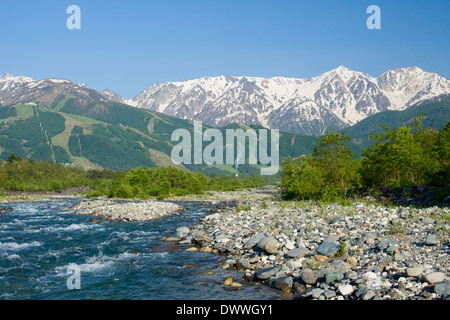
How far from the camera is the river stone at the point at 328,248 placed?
16.4m

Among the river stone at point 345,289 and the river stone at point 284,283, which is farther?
the river stone at point 284,283

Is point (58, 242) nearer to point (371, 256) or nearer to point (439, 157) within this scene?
point (371, 256)

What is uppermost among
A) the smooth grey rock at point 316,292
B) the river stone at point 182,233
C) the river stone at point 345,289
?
the river stone at point 345,289

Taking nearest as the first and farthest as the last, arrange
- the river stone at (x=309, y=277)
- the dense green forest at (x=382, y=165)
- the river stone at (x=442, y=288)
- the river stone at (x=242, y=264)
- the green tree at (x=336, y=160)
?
the river stone at (x=442, y=288)
the river stone at (x=309, y=277)
the river stone at (x=242, y=264)
the dense green forest at (x=382, y=165)
the green tree at (x=336, y=160)

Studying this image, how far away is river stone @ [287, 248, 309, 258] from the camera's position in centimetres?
1698

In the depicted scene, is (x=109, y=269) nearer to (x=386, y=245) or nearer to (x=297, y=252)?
(x=297, y=252)

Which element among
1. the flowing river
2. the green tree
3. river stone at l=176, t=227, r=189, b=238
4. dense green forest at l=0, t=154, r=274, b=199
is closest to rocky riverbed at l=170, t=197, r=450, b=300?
the flowing river

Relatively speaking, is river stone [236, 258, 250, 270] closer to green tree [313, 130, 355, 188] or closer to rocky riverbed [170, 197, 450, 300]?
rocky riverbed [170, 197, 450, 300]

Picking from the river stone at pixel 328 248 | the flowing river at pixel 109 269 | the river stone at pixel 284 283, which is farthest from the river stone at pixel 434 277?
the flowing river at pixel 109 269

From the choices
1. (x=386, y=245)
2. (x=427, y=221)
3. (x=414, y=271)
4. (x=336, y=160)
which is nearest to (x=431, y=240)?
(x=386, y=245)

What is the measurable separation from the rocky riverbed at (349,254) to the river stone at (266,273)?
0.04m

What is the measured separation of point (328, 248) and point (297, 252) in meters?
1.52

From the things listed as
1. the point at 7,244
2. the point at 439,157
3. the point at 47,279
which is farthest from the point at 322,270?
the point at 439,157

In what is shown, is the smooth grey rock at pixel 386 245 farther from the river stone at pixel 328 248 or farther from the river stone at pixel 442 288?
the river stone at pixel 442 288
